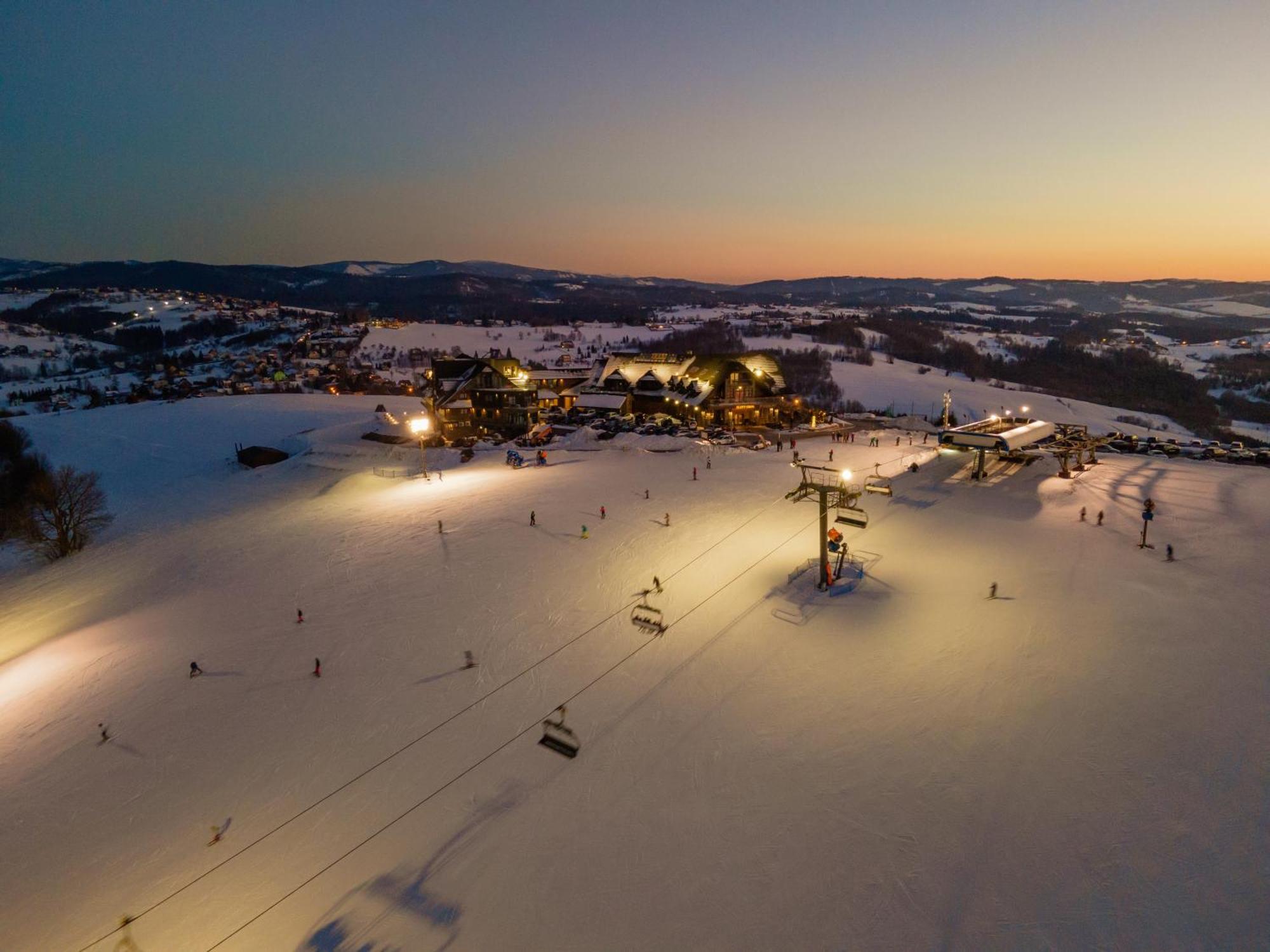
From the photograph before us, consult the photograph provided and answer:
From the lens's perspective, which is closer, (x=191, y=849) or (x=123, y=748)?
(x=191, y=849)

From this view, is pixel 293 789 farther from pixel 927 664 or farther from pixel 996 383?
pixel 996 383

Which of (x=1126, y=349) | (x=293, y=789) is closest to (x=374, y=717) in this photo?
(x=293, y=789)

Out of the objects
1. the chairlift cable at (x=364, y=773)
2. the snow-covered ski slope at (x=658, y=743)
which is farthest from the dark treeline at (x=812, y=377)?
the chairlift cable at (x=364, y=773)

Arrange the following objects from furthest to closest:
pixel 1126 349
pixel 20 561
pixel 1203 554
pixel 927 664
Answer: pixel 1126 349, pixel 20 561, pixel 1203 554, pixel 927 664

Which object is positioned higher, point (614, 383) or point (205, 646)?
point (614, 383)

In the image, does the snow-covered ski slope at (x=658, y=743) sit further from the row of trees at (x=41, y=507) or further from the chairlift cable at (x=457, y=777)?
the row of trees at (x=41, y=507)

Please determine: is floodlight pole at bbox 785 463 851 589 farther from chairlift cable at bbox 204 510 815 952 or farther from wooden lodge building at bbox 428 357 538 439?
wooden lodge building at bbox 428 357 538 439

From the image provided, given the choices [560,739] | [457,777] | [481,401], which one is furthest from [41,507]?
[560,739]
